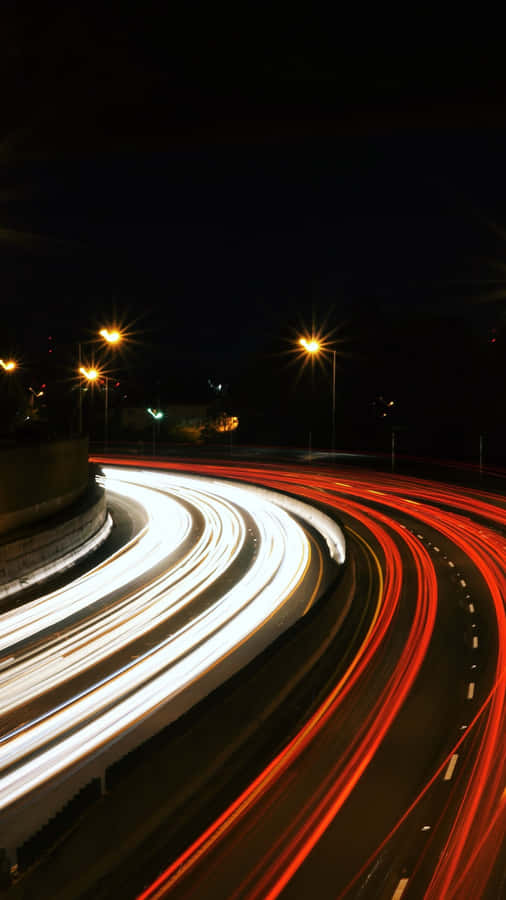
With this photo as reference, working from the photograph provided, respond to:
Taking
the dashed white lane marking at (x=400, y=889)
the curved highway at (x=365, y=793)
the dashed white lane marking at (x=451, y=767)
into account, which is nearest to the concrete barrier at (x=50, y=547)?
the curved highway at (x=365, y=793)

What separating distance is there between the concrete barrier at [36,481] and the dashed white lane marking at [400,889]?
58.9 ft

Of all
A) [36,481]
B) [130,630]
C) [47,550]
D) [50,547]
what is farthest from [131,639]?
[36,481]

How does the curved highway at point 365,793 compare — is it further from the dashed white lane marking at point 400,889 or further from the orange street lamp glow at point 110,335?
the orange street lamp glow at point 110,335

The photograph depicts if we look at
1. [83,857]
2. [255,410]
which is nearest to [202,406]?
[255,410]

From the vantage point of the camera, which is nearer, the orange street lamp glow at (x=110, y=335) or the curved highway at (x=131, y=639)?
the curved highway at (x=131, y=639)

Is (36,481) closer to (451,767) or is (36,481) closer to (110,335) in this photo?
(110,335)

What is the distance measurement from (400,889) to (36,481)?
68.5 feet

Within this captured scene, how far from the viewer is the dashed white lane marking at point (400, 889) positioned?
623cm

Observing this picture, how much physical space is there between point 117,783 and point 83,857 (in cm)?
93

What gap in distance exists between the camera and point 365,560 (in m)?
22.2

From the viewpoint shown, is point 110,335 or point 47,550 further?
point 110,335

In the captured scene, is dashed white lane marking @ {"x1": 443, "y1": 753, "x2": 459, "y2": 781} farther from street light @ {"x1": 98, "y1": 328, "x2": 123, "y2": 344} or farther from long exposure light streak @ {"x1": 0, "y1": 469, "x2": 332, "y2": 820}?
street light @ {"x1": 98, "y1": 328, "x2": 123, "y2": 344}

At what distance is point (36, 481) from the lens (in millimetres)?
24719

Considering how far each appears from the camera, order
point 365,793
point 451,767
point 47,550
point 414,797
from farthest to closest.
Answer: point 47,550
point 451,767
point 365,793
point 414,797
